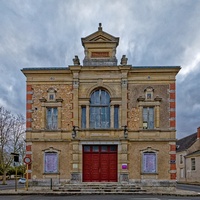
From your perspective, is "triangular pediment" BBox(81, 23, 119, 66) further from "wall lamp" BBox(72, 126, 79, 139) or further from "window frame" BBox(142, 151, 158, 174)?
"window frame" BBox(142, 151, 158, 174)

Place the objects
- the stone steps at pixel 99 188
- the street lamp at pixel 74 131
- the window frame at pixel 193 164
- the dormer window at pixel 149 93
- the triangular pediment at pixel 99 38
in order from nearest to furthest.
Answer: the stone steps at pixel 99 188 → the street lamp at pixel 74 131 → the dormer window at pixel 149 93 → the triangular pediment at pixel 99 38 → the window frame at pixel 193 164

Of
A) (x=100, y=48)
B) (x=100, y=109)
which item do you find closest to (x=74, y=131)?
(x=100, y=109)

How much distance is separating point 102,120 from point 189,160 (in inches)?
1136

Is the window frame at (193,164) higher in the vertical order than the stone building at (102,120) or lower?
lower

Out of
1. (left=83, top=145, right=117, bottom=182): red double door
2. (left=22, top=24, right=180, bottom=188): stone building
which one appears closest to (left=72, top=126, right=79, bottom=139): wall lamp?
(left=22, top=24, right=180, bottom=188): stone building

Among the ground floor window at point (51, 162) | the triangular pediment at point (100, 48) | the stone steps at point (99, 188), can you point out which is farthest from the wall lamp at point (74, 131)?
the triangular pediment at point (100, 48)


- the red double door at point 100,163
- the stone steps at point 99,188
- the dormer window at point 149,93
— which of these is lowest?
the stone steps at point 99,188

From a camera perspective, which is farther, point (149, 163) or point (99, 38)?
point (99, 38)

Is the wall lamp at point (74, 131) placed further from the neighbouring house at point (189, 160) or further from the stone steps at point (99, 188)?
the neighbouring house at point (189, 160)

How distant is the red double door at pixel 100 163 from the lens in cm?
2409

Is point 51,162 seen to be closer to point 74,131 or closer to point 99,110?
point 74,131

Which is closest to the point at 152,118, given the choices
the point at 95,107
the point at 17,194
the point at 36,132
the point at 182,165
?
the point at 95,107

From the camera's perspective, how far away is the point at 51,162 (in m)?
24.1

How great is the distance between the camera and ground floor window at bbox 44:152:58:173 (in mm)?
24016
